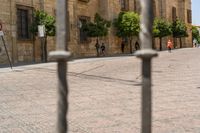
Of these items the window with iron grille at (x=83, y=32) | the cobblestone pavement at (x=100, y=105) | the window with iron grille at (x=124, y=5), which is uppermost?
the window with iron grille at (x=124, y=5)

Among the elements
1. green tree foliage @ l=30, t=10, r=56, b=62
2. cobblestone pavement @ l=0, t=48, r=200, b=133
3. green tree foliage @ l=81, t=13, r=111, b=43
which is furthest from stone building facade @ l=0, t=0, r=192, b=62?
cobblestone pavement @ l=0, t=48, r=200, b=133

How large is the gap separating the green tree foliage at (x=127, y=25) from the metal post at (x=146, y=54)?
122ft

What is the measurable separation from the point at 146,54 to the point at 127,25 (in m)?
37.6

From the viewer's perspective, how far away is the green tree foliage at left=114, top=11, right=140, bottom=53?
1554 inches

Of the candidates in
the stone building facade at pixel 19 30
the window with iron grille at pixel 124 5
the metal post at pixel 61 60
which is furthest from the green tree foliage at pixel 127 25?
the metal post at pixel 61 60

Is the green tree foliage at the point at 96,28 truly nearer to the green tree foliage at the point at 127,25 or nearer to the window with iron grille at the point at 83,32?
the window with iron grille at the point at 83,32

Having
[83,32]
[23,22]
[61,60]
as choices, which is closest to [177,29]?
[83,32]

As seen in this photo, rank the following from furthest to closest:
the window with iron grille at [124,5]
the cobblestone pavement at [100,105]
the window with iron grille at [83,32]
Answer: the window with iron grille at [124,5]
the window with iron grille at [83,32]
the cobblestone pavement at [100,105]

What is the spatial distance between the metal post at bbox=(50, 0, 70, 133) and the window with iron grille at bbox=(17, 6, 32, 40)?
87.7 ft

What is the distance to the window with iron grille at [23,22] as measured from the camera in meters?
28.6

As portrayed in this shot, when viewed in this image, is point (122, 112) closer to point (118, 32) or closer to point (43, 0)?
point (43, 0)

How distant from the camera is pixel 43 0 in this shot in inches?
1219

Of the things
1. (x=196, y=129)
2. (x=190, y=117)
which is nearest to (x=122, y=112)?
(x=190, y=117)

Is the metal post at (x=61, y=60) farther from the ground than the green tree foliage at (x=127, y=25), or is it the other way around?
the green tree foliage at (x=127, y=25)
